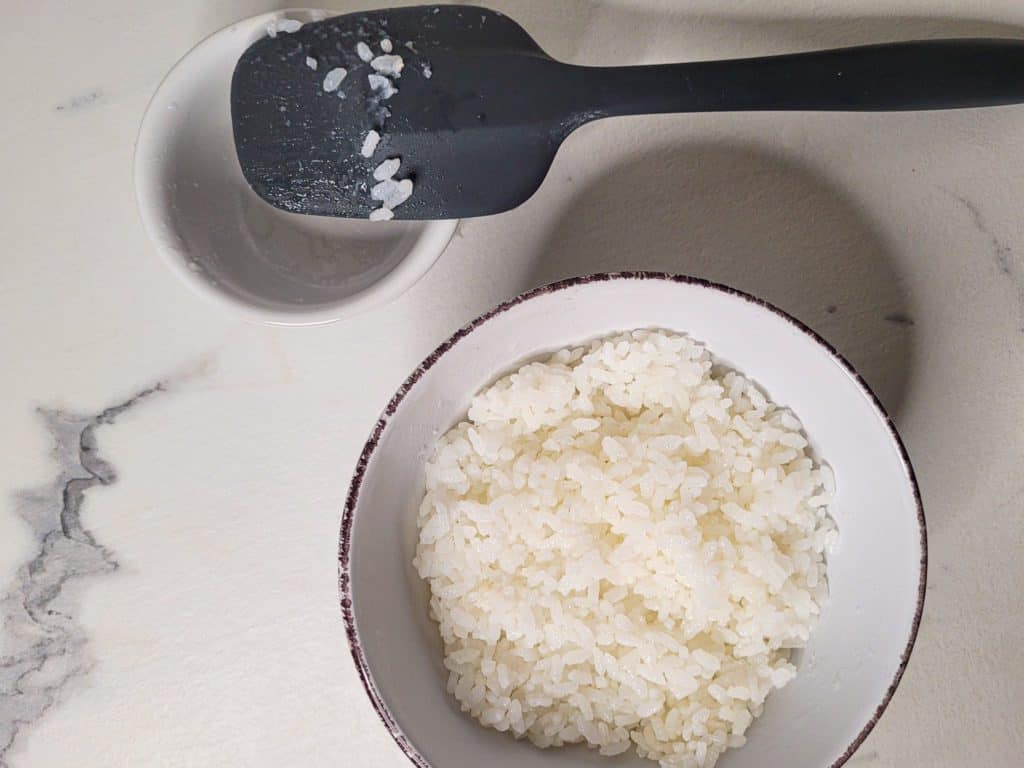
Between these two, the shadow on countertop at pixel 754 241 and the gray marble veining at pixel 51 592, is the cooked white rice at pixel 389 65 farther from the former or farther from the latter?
the gray marble veining at pixel 51 592

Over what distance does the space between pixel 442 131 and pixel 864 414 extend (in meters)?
0.54

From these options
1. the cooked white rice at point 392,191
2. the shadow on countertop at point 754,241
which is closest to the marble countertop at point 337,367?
the shadow on countertop at point 754,241

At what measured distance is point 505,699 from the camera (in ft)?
3.23

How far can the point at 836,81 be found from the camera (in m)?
0.99

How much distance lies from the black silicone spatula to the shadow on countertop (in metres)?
0.16

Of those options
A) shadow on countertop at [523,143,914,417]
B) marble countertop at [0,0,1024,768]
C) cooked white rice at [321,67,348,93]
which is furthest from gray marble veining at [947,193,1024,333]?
cooked white rice at [321,67,348,93]

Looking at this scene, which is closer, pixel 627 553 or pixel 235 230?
pixel 627 553

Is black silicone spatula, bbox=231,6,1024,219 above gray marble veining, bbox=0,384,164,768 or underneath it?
above

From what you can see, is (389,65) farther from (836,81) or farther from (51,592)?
(51,592)

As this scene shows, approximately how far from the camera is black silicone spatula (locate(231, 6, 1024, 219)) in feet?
3.27

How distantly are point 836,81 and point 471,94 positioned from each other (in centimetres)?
40

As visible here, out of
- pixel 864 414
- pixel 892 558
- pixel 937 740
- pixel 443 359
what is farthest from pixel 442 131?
pixel 937 740

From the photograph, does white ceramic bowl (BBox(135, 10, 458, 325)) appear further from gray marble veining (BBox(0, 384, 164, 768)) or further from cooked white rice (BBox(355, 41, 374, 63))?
gray marble veining (BBox(0, 384, 164, 768))

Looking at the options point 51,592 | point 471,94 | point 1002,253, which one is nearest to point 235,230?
point 471,94
